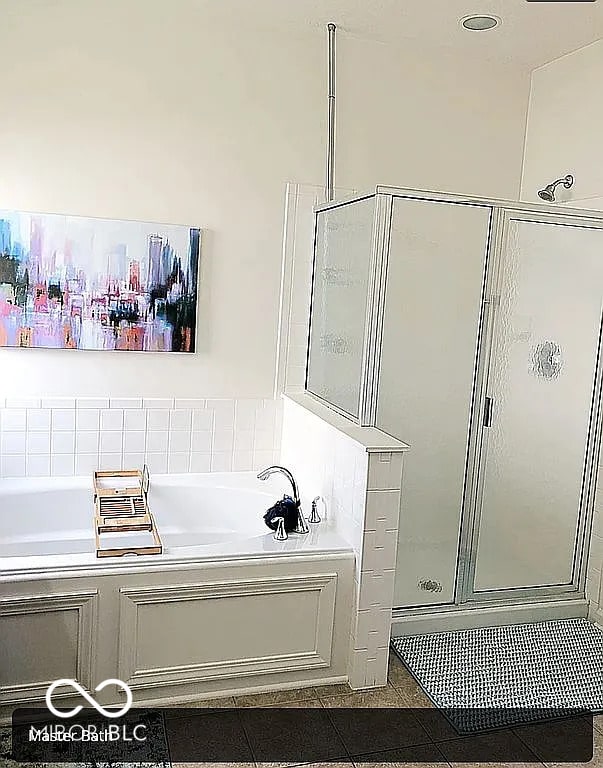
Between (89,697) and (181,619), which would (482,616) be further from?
(89,697)

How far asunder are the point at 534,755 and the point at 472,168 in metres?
2.85

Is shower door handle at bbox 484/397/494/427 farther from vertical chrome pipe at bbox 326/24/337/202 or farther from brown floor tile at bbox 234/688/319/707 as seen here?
brown floor tile at bbox 234/688/319/707

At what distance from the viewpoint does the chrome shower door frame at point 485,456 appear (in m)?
3.36

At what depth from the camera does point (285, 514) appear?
311cm

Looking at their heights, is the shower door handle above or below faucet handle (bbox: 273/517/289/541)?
above

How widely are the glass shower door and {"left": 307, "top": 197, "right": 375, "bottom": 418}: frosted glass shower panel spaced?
0.63 metres

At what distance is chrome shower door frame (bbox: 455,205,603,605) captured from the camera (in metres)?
3.36

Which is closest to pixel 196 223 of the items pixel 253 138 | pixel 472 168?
pixel 253 138

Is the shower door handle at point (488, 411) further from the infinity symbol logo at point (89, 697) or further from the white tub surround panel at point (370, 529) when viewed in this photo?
the infinity symbol logo at point (89, 697)

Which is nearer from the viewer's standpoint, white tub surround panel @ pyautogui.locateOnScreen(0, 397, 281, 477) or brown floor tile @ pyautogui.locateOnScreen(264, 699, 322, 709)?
brown floor tile @ pyautogui.locateOnScreen(264, 699, 322, 709)

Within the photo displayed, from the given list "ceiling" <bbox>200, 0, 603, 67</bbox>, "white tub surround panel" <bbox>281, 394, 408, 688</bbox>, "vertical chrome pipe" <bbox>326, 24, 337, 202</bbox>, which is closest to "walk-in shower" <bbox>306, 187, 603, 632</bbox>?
"vertical chrome pipe" <bbox>326, 24, 337, 202</bbox>

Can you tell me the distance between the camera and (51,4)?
3.31 m

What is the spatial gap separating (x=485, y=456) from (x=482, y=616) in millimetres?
750

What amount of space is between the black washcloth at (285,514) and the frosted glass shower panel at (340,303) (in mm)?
506
